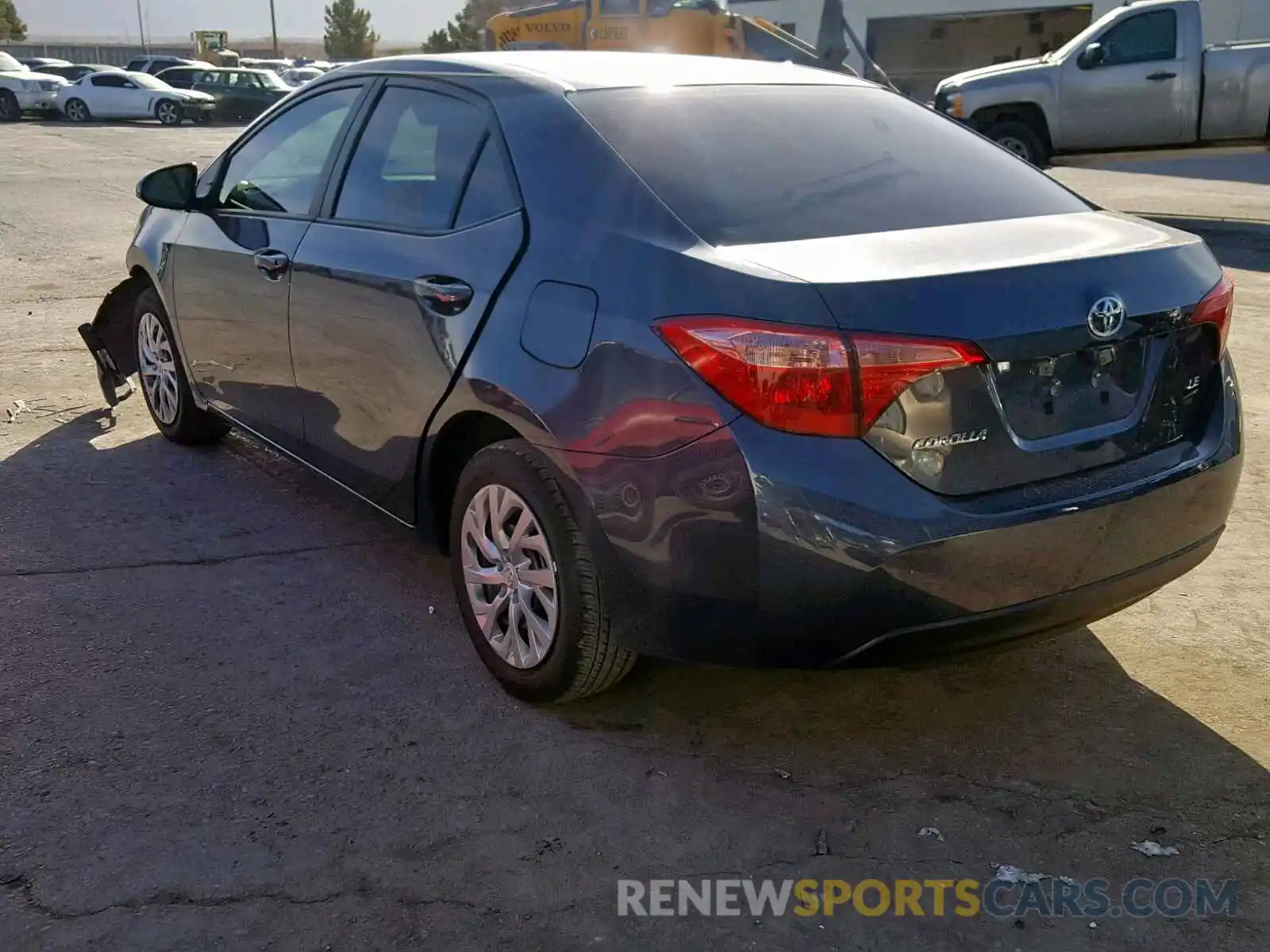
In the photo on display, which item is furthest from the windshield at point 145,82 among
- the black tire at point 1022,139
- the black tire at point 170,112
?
the black tire at point 1022,139

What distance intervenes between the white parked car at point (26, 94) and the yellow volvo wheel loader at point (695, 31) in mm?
18024

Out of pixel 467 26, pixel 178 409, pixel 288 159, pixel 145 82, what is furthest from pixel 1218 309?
pixel 467 26

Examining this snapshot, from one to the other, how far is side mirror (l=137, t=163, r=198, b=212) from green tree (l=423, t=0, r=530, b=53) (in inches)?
2679

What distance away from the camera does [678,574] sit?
9.48 feet

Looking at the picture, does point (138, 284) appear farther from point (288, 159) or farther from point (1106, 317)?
point (1106, 317)

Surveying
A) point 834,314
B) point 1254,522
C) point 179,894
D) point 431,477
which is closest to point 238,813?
point 179,894

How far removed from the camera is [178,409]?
5.57 m

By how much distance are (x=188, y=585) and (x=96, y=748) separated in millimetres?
1065

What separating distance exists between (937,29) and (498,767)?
156 feet

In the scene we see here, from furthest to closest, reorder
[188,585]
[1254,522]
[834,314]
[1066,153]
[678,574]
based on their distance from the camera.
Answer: [1066,153]
[1254,522]
[188,585]
[678,574]
[834,314]

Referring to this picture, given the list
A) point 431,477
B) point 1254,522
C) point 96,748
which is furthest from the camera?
point 1254,522

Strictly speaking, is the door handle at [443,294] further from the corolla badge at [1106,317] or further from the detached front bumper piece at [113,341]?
the detached front bumper piece at [113,341]

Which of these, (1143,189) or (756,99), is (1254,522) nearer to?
(756,99)

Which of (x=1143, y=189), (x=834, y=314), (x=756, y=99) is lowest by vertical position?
(x=1143, y=189)
